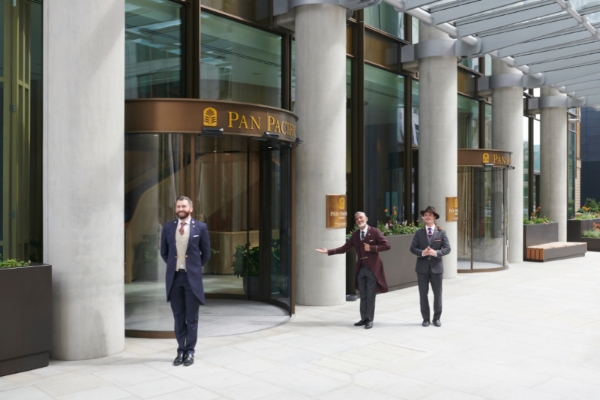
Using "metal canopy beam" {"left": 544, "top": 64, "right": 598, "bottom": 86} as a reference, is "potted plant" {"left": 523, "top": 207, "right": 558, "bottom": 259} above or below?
below

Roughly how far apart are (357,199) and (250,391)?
29.1ft

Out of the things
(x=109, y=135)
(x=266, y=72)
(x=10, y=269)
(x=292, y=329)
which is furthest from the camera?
(x=266, y=72)

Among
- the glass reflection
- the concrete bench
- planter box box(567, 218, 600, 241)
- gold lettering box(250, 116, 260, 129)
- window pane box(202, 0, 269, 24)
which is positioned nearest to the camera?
gold lettering box(250, 116, 260, 129)

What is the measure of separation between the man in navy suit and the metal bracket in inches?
228

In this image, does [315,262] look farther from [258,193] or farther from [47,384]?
[47,384]

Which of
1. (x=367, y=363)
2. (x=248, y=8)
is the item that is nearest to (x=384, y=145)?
(x=248, y=8)

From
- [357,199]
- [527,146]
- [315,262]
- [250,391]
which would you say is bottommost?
[250,391]

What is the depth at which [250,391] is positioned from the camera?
6.43 metres

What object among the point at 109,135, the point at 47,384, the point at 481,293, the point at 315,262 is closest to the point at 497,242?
the point at 481,293

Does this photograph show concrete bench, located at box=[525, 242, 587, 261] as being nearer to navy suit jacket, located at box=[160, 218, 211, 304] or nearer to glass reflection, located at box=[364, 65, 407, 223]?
glass reflection, located at box=[364, 65, 407, 223]

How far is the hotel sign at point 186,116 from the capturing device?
8.87m

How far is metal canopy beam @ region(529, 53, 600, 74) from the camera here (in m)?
17.0

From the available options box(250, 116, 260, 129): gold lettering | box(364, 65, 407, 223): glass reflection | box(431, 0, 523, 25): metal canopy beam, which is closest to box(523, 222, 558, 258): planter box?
box(364, 65, 407, 223): glass reflection

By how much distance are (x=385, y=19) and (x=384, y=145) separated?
124 inches
